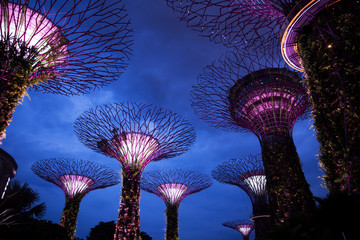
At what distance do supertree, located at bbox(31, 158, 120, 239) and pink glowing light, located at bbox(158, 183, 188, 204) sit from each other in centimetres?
448

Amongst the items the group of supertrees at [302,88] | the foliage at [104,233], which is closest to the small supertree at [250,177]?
the group of supertrees at [302,88]

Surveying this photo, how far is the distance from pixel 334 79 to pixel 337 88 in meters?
0.18

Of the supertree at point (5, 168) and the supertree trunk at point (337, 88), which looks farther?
the supertree at point (5, 168)

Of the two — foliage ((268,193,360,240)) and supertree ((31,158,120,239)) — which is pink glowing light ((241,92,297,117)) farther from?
supertree ((31,158,120,239))

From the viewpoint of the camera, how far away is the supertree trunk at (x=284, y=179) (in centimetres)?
739

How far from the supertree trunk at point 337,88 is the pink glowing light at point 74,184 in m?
16.4

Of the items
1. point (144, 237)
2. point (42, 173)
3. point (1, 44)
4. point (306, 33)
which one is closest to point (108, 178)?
point (42, 173)

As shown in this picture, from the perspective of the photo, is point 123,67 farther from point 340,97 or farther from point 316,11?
point 340,97

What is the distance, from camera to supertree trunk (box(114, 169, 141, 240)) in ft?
28.7

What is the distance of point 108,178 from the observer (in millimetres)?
17891

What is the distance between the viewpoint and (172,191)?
19062 millimetres

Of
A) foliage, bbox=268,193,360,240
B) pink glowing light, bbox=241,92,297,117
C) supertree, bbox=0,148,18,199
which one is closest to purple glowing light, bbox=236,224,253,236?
pink glowing light, bbox=241,92,297,117

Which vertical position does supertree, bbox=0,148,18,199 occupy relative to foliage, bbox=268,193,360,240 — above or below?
above

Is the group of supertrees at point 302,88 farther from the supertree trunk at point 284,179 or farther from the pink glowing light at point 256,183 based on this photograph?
the pink glowing light at point 256,183
